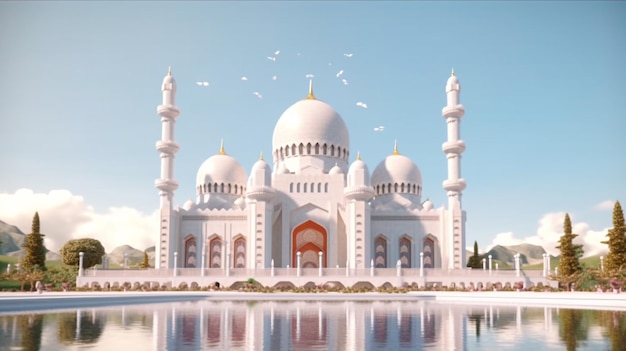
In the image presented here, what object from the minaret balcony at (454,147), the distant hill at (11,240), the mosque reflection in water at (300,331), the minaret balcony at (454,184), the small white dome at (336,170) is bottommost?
the mosque reflection in water at (300,331)

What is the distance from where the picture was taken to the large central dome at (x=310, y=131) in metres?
55.8

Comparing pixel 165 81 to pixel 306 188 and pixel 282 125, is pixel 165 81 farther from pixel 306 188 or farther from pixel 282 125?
pixel 306 188

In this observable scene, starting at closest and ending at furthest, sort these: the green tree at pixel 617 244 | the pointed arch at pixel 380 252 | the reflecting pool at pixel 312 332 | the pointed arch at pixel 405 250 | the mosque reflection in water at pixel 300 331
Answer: the reflecting pool at pixel 312 332 → the mosque reflection in water at pixel 300 331 → the green tree at pixel 617 244 → the pointed arch at pixel 405 250 → the pointed arch at pixel 380 252

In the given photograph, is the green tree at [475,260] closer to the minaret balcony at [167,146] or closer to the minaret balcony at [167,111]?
the minaret balcony at [167,146]

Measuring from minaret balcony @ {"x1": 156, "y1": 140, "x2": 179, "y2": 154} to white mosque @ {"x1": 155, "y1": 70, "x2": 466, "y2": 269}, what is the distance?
3.4 inches

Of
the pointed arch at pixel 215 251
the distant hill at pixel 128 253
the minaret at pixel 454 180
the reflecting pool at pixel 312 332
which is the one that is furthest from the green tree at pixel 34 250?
the distant hill at pixel 128 253

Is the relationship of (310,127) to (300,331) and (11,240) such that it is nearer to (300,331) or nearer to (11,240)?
(300,331)

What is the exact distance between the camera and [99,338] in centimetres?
1217

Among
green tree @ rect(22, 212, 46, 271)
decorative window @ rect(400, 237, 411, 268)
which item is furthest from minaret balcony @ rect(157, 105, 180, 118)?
decorative window @ rect(400, 237, 411, 268)

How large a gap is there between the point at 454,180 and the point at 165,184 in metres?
24.9

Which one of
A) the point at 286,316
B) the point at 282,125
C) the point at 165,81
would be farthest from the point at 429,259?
the point at 286,316

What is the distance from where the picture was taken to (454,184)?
50.1 m

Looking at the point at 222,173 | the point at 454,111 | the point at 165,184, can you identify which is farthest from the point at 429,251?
the point at 165,184

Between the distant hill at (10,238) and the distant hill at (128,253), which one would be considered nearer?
the distant hill at (10,238)
